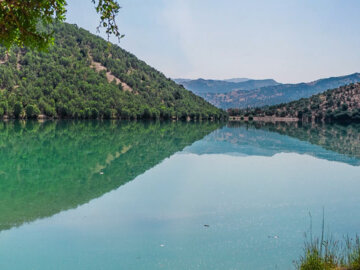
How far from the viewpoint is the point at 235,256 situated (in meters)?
9.48

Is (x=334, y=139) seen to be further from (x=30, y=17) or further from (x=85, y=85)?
(x=85, y=85)

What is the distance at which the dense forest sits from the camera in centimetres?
12912

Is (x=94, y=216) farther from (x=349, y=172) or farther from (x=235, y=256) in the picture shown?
(x=349, y=172)

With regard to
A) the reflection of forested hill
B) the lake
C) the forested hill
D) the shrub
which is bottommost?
the lake

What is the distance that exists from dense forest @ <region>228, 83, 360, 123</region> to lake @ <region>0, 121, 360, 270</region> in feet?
373

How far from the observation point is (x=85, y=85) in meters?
121

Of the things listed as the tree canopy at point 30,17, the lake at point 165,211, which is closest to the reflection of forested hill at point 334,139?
the lake at point 165,211

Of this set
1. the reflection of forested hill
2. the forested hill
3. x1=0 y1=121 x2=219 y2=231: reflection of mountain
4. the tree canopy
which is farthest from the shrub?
the tree canopy

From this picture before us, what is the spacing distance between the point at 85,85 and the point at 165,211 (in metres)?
114

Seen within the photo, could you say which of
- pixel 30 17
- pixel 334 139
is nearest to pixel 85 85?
pixel 334 139

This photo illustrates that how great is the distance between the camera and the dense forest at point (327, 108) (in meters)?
129

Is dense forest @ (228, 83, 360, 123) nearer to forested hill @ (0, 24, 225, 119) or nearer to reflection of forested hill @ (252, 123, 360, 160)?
forested hill @ (0, 24, 225, 119)

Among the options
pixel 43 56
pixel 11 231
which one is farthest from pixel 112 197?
pixel 43 56

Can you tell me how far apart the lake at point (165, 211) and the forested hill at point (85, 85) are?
7461cm
